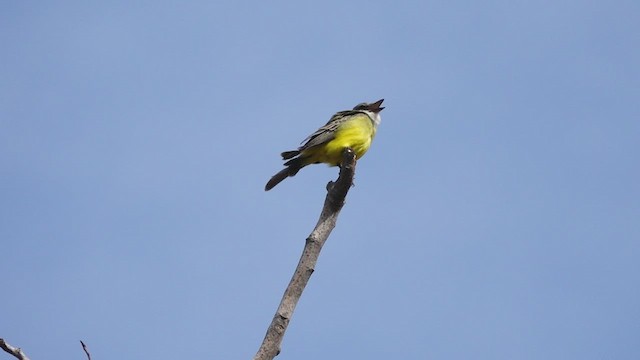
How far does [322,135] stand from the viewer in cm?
962

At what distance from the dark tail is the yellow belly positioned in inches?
6.0

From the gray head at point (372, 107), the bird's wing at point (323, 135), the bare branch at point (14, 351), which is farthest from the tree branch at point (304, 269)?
the gray head at point (372, 107)

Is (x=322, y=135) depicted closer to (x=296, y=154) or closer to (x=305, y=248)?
(x=296, y=154)

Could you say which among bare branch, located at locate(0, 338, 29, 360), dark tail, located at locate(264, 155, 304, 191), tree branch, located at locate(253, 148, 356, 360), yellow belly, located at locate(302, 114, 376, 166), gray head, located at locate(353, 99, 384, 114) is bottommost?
bare branch, located at locate(0, 338, 29, 360)

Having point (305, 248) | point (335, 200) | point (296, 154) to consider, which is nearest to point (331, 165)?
point (296, 154)

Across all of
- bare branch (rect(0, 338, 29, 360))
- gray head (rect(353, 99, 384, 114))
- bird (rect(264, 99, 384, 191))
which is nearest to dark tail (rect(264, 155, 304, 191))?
bird (rect(264, 99, 384, 191))

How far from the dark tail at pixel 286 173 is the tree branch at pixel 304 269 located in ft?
11.0

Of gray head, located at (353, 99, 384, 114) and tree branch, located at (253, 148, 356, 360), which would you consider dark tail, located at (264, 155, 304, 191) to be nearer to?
gray head, located at (353, 99, 384, 114)

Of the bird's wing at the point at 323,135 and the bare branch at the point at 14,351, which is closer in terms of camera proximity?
the bare branch at the point at 14,351

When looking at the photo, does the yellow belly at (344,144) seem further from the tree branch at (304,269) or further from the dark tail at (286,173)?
the tree branch at (304,269)

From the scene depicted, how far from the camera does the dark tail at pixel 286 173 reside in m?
9.82

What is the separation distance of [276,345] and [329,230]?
3.67 feet

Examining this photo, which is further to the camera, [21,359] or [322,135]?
[322,135]

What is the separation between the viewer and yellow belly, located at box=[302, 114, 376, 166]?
962cm
